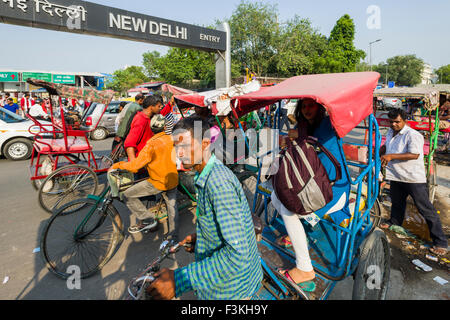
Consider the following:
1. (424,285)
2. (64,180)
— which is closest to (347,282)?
(424,285)

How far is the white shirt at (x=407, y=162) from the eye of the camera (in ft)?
10.6

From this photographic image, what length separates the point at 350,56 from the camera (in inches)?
1377

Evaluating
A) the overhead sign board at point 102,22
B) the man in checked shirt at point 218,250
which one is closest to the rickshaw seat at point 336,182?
the man in checked shirt at point 218,250

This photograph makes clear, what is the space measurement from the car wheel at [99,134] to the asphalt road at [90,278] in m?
7.31

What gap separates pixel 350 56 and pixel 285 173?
40.0 metres

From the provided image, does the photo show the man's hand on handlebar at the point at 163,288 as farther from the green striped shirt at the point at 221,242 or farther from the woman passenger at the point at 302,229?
the woman passenger at the point at 302,229

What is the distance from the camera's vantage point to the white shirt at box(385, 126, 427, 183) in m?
3.23

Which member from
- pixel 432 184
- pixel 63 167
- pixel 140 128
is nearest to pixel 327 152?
pixel 140 128

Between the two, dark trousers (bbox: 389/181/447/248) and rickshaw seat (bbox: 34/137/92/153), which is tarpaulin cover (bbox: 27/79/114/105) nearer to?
rickshaw seat (bbox: 34/137/92/153)

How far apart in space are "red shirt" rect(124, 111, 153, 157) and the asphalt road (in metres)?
1.37

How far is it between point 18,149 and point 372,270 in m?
10.00

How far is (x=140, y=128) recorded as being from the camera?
378cm

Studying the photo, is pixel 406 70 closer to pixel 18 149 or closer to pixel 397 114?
pixel 397 114

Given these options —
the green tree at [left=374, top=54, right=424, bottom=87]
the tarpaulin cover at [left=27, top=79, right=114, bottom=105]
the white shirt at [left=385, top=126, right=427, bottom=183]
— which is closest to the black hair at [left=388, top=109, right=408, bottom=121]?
the white shirt at [left=385, top=126, right=427, bottom=183]
